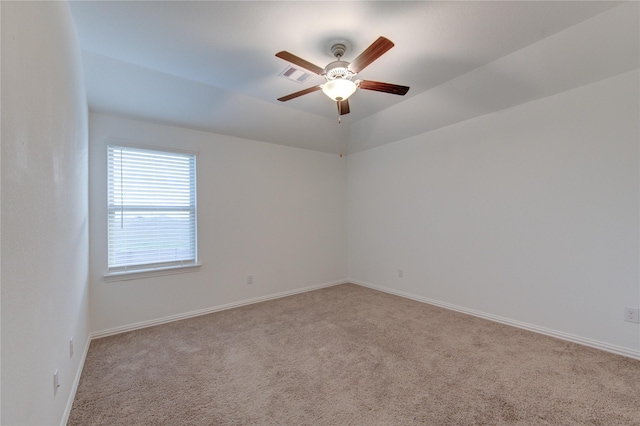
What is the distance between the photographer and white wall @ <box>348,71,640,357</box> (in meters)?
2.46

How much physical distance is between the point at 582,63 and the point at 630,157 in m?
0.92

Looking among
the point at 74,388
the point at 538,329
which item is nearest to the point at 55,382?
the point at 74,388

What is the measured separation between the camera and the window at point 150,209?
304 cm

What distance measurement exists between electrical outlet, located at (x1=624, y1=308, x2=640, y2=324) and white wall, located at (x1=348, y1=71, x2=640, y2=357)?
0.12 feet

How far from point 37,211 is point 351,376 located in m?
2.17

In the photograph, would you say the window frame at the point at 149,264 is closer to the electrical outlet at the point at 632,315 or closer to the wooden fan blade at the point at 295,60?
the wooden fan blade at the point at 295,60

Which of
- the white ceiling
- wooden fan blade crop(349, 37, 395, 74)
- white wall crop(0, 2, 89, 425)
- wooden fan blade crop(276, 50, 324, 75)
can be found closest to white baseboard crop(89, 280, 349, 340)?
white wall crop(0, 2, 89, 425)

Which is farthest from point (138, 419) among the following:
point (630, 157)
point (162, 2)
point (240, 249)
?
point (630, 157)

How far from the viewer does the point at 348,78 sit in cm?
223

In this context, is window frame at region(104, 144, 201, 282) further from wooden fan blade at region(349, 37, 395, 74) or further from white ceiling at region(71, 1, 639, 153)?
wooden fan blade at region(349, 37, 395, 74)

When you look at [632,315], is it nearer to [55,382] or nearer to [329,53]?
[329,53]

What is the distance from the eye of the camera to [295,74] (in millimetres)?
2756

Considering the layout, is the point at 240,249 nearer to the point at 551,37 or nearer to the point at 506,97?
the point at 506,97

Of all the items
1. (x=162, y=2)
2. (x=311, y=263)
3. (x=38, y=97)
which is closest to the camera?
(x=38, y=97)
